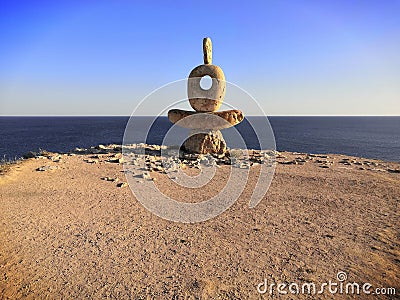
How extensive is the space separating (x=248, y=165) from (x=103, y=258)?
37.6 ft

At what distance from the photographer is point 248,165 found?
16.8 meters

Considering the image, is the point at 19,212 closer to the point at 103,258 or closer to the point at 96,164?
the point at 103,258

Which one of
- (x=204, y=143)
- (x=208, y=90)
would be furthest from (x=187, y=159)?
(x=208, y=90)

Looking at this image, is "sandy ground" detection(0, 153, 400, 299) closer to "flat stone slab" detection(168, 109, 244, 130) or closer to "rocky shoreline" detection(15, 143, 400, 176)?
"rocky shoreline" detection(15, 143, 400, 176)

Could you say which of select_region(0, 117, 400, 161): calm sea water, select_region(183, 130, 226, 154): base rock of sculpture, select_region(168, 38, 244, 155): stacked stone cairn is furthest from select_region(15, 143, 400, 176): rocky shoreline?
select_region(0, 117, 400, 161): calm sea water

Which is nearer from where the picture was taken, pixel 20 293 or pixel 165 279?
pixel 20 293

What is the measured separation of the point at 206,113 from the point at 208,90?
1.57 metres

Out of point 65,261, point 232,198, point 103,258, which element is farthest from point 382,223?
point 65,261

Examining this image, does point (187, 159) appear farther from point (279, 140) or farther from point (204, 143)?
point (279, 140)

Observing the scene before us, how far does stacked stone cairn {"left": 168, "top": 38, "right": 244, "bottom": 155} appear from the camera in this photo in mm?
18625

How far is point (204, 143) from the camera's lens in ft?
62.3

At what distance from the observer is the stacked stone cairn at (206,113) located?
18625mm

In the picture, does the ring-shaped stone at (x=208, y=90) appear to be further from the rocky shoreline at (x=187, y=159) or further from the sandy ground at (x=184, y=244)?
the sandy ground at (x=184, y=244)

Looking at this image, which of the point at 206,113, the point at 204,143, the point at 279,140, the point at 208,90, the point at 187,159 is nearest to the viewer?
the point at 187,159
